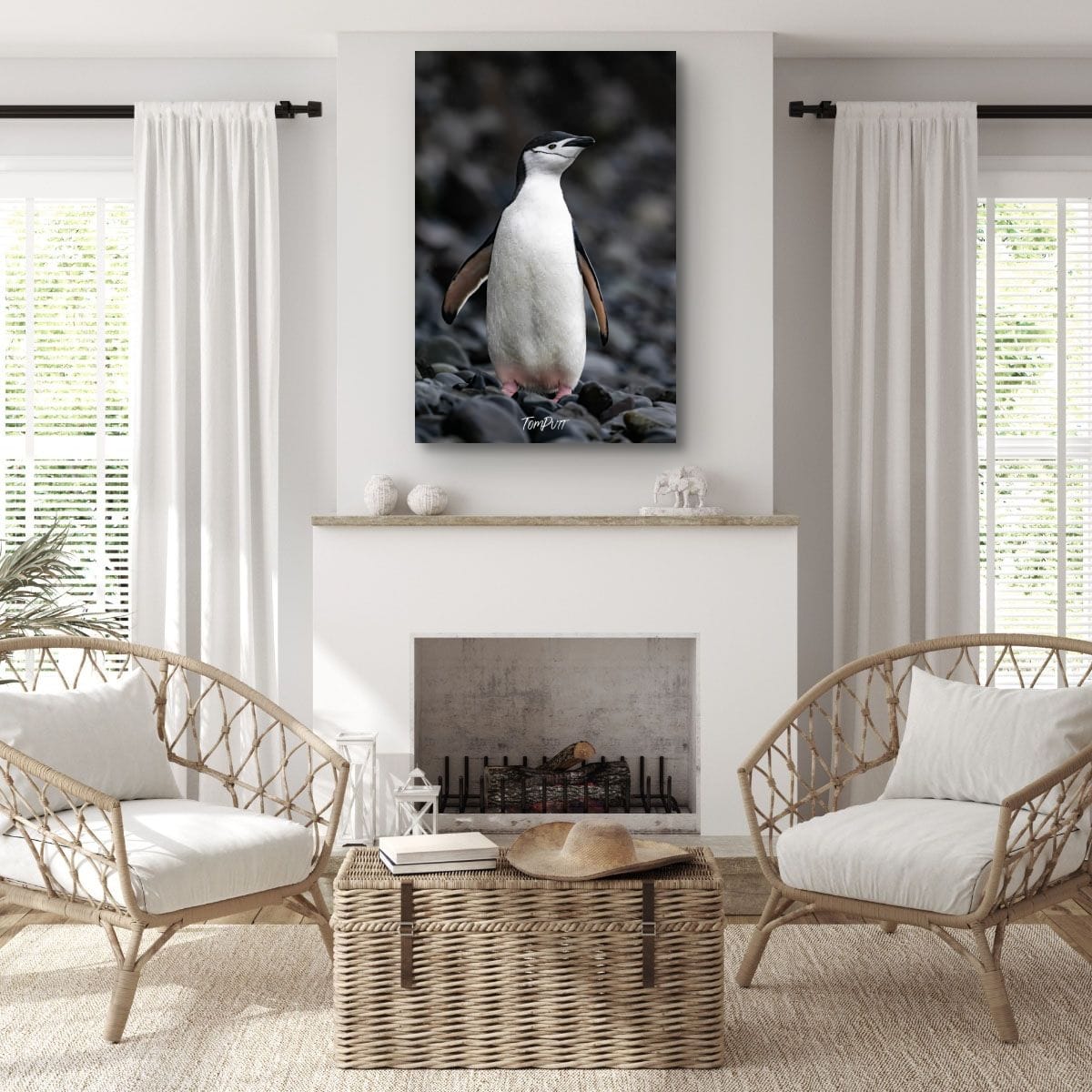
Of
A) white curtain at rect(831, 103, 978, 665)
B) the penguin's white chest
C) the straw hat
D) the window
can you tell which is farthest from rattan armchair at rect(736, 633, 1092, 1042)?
the window

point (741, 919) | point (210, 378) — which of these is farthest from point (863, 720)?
point (210, 378)

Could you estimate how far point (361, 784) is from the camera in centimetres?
356

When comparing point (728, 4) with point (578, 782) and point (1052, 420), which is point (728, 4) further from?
point (578, 782)

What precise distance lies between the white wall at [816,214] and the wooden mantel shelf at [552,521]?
469 millimetres

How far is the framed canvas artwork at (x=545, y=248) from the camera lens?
3.82 m

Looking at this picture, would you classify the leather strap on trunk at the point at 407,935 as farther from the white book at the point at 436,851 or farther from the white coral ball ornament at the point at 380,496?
the white coral ball ornament at the point at 380,496

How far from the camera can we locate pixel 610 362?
386 cm

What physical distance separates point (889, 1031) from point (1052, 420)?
241 cm

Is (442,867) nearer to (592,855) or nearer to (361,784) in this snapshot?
(592,855)

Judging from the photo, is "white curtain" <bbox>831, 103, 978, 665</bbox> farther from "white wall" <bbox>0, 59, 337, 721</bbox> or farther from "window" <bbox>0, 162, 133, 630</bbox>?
"window" <bbox>0, 162, 133, 630</bbox>


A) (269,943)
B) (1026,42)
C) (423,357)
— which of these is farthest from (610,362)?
(269,943)

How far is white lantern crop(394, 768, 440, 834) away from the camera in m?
3.33

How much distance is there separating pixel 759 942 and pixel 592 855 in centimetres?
60

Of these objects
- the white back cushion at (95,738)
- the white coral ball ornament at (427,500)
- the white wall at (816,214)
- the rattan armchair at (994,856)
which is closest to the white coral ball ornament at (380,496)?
the white coral ball ornament at (427,500)
